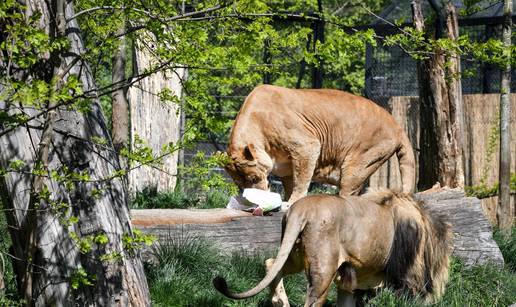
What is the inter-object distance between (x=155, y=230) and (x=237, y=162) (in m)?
1.79

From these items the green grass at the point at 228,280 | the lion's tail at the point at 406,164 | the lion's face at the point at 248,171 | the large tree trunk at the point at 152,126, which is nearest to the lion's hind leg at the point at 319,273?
the green grass at the point at 228,280

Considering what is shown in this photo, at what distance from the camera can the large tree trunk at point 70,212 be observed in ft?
18.9

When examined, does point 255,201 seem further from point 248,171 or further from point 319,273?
point 319,273

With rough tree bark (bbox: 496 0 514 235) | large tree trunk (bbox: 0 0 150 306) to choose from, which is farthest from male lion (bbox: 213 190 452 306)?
rough tree bark (bbox: 496 0 514 235)

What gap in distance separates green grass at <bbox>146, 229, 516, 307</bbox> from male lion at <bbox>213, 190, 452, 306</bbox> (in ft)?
0.96

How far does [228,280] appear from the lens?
8094 millimetres

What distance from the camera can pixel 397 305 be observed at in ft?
23.7

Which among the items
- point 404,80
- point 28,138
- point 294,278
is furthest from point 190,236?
point 404,80

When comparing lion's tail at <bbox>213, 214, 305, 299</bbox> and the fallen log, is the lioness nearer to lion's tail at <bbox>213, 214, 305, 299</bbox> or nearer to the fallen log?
the fallen log

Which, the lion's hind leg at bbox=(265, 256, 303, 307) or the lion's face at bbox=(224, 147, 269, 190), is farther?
the lion's face at bbox=(224, 147, 269, 190)

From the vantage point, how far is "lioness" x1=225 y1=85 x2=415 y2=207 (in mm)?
10367

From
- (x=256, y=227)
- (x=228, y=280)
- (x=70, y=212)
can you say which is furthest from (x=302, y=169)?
(x=70, y=212)

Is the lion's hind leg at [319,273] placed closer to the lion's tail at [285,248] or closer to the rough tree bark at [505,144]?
the lion's tail at [285,248]

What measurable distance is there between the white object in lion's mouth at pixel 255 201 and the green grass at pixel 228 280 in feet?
2.88
